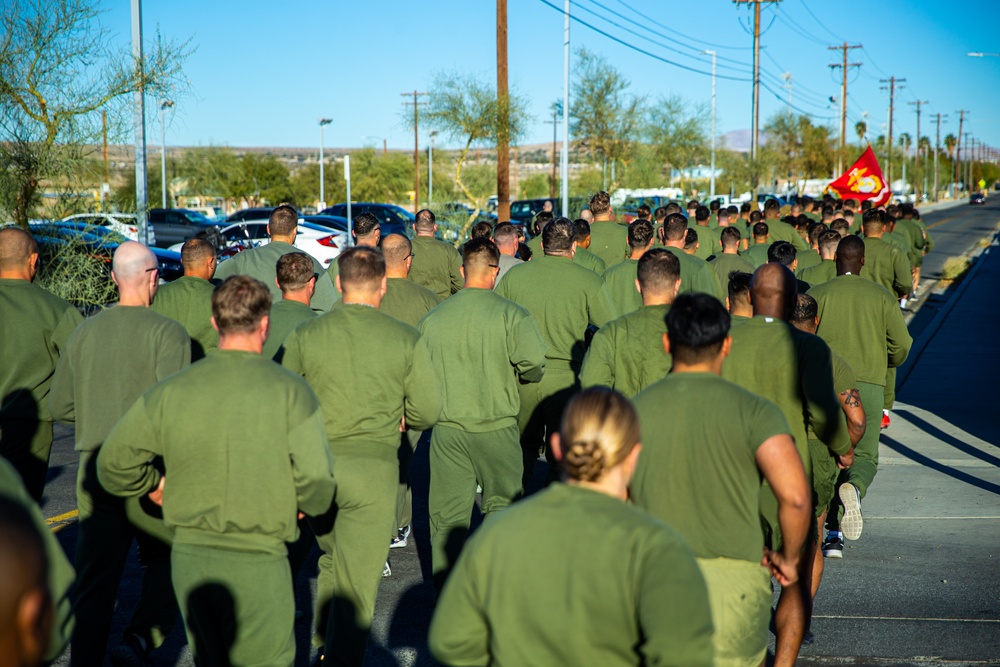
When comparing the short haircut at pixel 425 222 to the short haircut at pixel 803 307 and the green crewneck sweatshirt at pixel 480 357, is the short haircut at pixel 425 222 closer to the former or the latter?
the green crewneck sweatshirt at pixel 480 357

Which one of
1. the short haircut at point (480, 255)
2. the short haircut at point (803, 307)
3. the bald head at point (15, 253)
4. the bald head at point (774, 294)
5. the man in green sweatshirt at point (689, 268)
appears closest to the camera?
the bald head at point (774, 294)

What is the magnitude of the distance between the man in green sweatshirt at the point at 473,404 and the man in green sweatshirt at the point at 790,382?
145cm

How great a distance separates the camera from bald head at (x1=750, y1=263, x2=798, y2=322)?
4812mm

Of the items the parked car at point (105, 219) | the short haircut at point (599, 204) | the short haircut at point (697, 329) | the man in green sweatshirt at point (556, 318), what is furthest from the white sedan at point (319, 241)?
the short haircut at point (697, 329)

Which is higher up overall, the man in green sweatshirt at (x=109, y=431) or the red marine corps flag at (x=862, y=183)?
the red marine corps flag at (x=862, y=183)

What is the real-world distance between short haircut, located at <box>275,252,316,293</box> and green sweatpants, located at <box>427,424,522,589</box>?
111cm

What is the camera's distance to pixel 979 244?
44.5 meters

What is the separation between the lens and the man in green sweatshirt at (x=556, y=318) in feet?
22.9

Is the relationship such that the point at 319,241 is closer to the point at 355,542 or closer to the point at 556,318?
the point at 556,318

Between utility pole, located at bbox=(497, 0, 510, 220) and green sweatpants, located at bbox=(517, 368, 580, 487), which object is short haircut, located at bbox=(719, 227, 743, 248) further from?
utility pole, located at bbox=(497, 0, 510, 220)

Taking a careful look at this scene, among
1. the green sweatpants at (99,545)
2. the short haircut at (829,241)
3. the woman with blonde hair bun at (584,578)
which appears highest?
the short haircut at (829,241)

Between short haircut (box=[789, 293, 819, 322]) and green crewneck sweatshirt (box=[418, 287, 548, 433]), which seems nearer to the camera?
short haircut (box=[789, 293, 819, 322])

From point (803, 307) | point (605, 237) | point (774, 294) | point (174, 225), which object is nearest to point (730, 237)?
point (605, 237)

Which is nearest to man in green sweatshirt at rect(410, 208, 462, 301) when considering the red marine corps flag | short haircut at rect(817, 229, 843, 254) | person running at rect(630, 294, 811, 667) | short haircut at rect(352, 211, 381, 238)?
short haircut at rect(352, 211, 381, 238)
